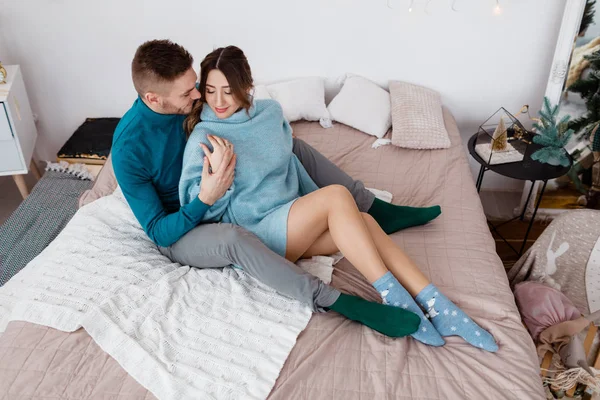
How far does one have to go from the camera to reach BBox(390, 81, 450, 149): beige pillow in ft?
7.48

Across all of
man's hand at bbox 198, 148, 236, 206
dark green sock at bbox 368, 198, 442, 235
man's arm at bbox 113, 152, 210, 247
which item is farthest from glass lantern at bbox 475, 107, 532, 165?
man's arm at bbox 113, 152, 210, 247

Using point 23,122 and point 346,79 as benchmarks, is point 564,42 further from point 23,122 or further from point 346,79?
point 23,122

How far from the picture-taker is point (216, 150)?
5.03ft

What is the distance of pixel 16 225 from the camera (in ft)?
7.05

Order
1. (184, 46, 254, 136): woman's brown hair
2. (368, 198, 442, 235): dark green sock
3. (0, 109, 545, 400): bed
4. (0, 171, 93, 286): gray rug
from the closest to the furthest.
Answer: (0, 109, 545, 400): bed → (184, 46, 254, 136): woman's brown hair → (368, 198, 442, 235): dark green sock → (0, 171, 93, 286): gray rug

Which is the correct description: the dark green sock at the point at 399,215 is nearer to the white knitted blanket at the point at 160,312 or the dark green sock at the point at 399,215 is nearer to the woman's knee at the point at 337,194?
the woman's knee at the point at 337,194

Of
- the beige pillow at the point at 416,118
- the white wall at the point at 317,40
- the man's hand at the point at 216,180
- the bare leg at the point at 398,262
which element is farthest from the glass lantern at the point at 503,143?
the man's hand at the point at 216,180

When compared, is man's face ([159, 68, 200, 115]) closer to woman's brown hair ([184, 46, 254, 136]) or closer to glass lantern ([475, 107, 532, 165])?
woman's brown hair ([184, 46, 254, 136])

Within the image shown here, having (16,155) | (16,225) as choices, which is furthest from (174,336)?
(16,155)

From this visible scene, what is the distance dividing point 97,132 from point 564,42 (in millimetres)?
2219

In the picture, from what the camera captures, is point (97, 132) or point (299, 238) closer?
point (299, 238)

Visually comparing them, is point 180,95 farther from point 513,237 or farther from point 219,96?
point 513,237

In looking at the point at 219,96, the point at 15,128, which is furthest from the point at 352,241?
the point at 15,128

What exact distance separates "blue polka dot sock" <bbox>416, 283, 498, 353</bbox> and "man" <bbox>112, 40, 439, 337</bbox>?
9 cm
